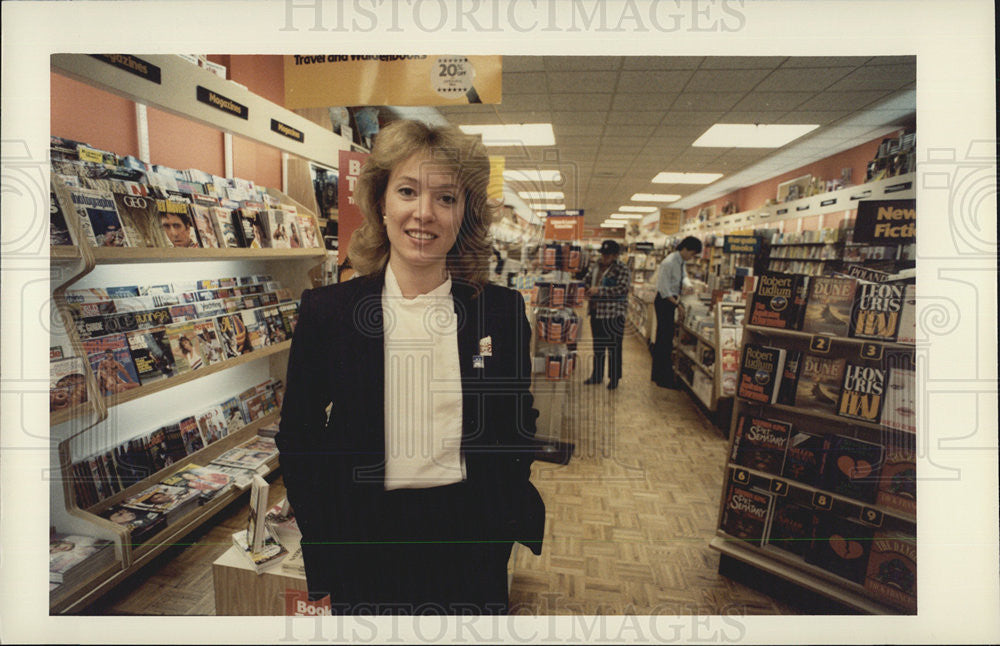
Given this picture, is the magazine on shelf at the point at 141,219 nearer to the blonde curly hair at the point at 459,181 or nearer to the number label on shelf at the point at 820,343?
the blonde curly hair at the point at 459,181

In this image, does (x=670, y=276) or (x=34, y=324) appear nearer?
(x=34, y=324)

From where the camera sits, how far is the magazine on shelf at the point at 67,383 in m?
1.50

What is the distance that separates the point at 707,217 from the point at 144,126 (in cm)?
1219

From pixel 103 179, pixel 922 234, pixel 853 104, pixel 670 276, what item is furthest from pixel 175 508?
pixel 853 104

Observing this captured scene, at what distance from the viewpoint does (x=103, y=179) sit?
1747 millimetres

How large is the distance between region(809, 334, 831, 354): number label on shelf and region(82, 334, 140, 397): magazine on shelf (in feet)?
9.11

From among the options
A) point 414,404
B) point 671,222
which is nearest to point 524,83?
point 414,404

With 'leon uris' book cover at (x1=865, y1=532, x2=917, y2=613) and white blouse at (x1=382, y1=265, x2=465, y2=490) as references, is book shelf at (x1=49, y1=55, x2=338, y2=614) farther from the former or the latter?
'leon uris' book cover at (x1=865, y1=532, x2=917, y2=613)

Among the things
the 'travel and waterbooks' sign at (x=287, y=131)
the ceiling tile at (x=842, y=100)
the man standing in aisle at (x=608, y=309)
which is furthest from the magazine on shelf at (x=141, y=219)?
the ceiling tile at (x=842, y=100)

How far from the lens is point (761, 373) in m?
2.04

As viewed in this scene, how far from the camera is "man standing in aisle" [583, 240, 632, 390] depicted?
345 centimetres

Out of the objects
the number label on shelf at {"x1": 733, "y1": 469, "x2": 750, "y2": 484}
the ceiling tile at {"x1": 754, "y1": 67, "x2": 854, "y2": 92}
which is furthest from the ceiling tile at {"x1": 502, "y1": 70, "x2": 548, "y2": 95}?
the number label on shelf at {"x1": 733, "y1": 469, "x2": 750, "y2": 484}

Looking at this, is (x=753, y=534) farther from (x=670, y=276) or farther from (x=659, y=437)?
(x=670, y=276)

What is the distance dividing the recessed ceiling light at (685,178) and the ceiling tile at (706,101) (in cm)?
358
